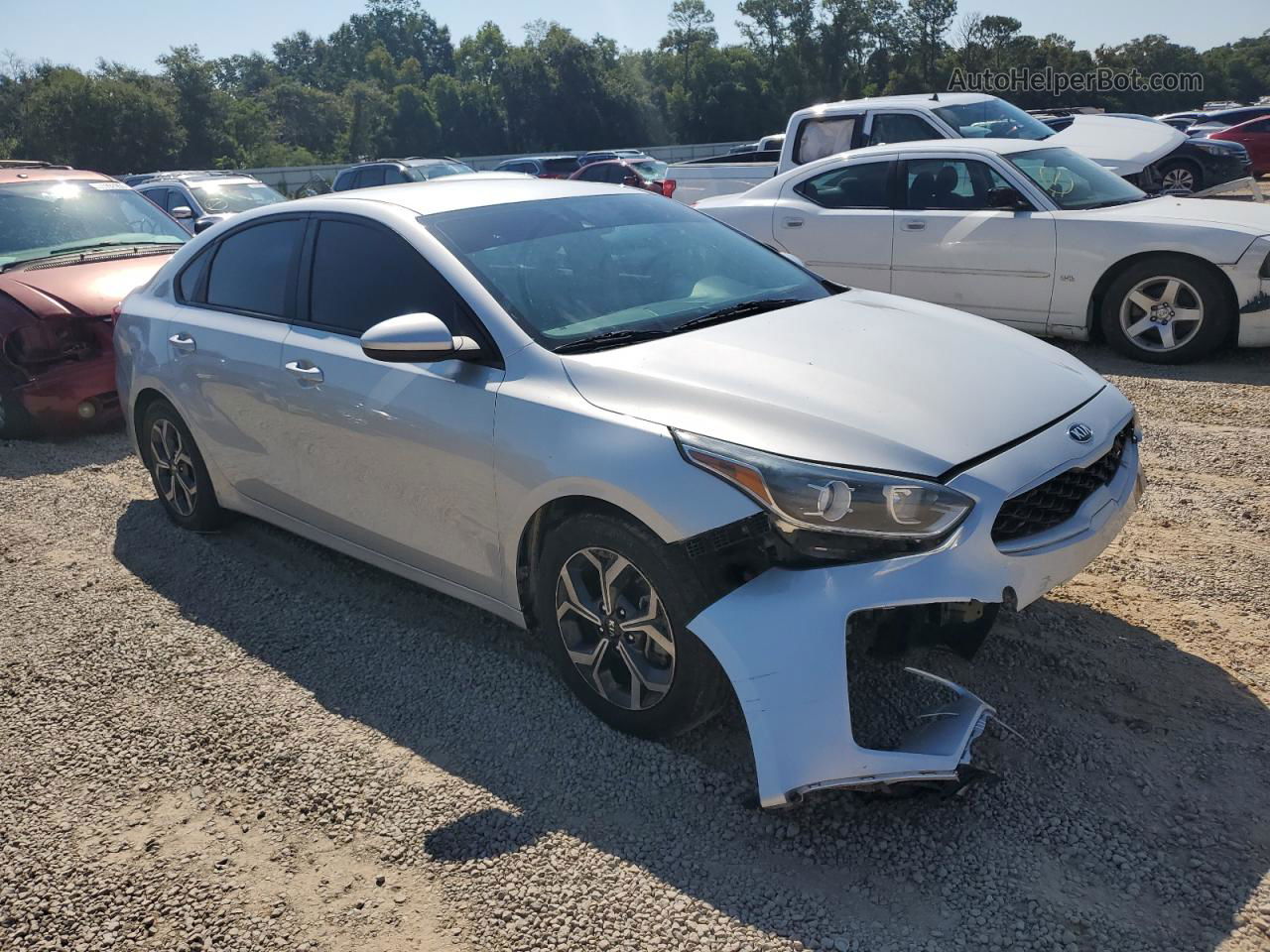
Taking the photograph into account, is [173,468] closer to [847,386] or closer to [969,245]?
[847,386]

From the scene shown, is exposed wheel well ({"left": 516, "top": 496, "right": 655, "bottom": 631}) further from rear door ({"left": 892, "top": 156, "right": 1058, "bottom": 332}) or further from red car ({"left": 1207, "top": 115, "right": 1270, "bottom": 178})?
red car ({"left": 1207, "top": 115, "right": 1270, "bottom": 178})

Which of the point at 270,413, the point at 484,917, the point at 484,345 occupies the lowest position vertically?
the point at 484,917

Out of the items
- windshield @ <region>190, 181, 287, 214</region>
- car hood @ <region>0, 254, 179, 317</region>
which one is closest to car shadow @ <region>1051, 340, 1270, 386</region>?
car hood @ <region>0, 254, 179, 317</region>

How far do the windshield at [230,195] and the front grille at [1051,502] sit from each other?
1322 cm

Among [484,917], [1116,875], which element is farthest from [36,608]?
[1116,875]

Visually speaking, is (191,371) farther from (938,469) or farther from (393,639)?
(938,469)

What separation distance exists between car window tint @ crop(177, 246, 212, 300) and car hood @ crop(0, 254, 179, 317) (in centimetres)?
197

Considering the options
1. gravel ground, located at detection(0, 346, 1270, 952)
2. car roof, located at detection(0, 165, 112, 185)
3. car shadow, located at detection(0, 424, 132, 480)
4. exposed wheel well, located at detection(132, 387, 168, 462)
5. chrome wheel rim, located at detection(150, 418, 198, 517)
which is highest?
car roof, located at detection(0, 165, 112, 185)

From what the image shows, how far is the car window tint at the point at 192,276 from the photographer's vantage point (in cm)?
497

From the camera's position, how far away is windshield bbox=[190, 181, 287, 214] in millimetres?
14148

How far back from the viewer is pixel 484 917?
8.55ft

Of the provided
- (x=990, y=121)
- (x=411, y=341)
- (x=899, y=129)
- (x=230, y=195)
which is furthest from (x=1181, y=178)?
(x=411, y=341)

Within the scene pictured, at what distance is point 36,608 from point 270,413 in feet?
4.76

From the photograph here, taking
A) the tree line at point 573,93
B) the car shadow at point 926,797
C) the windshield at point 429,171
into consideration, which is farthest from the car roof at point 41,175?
the tree line at point 573,93
